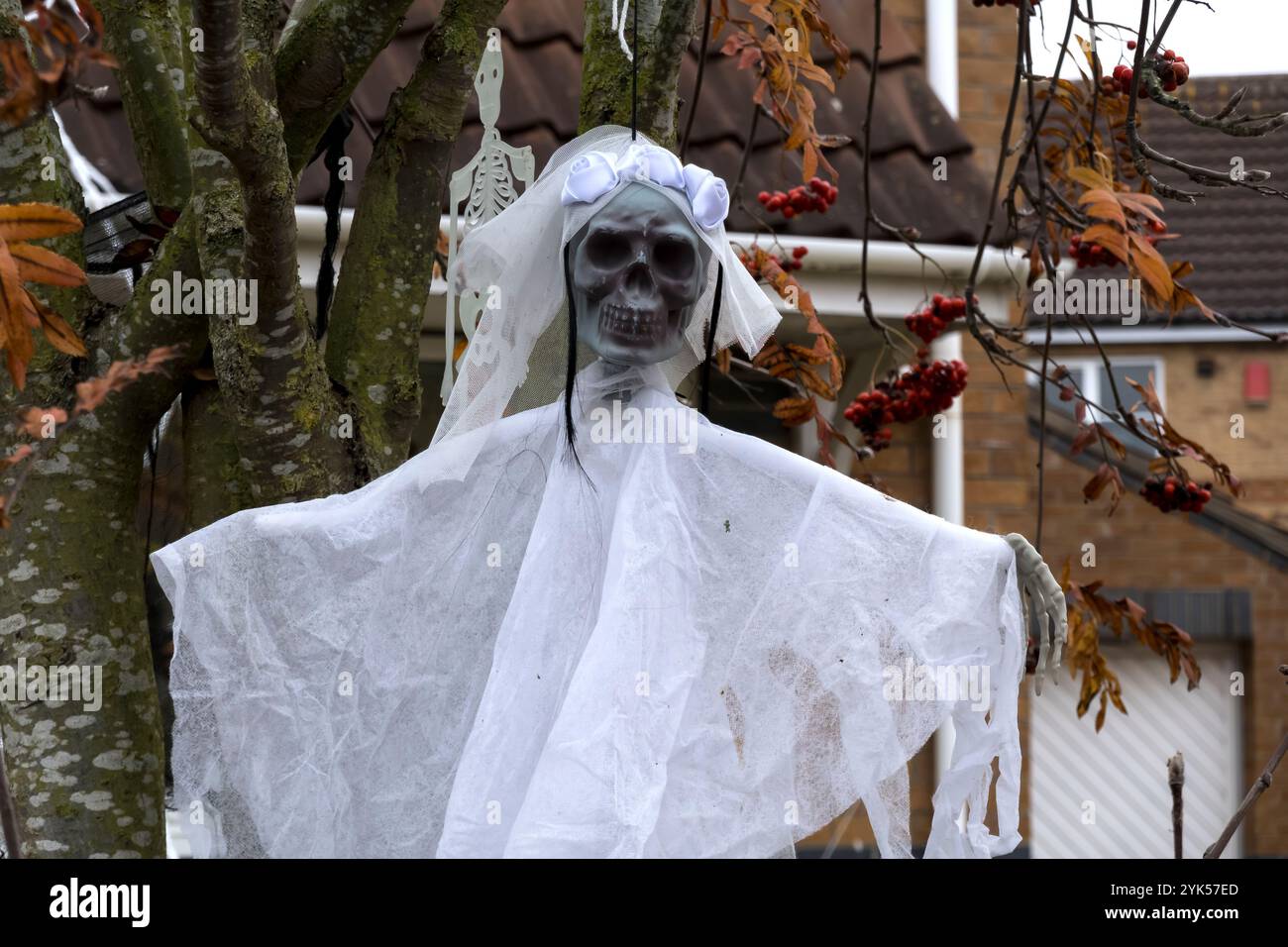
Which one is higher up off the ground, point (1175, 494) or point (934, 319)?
point (934, 319)

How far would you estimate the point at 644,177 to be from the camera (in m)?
2.44

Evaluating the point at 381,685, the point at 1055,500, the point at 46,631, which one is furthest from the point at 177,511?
the point at 1055,500

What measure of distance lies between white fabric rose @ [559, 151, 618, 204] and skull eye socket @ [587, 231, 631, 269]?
60 mm

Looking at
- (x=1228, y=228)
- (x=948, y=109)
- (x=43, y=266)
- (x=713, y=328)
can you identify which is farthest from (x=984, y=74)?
(x=1228, y=228)

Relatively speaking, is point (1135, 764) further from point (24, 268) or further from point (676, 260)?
point (24, 268)

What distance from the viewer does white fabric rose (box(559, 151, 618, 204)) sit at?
2.43m

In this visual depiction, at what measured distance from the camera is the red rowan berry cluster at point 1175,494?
11.6 feet

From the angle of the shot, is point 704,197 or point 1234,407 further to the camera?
point 1234,407

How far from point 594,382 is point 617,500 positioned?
0.67 ft

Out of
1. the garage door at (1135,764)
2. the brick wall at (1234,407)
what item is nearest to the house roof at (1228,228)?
the brick wall at (1234,407)

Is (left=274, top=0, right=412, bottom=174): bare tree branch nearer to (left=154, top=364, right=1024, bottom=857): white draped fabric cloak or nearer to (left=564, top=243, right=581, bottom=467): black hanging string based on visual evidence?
(left=564, top=243, right=581, bottom=467): black hanging string

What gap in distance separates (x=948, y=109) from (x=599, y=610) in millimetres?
3901

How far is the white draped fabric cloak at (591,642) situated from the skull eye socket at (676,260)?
209 millimetres

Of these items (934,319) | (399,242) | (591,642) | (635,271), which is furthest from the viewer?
(934,319)
